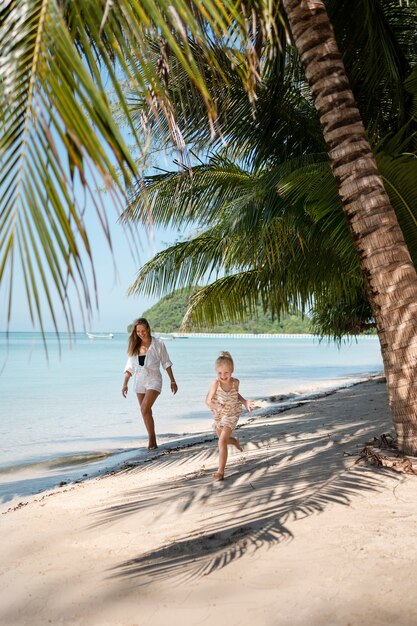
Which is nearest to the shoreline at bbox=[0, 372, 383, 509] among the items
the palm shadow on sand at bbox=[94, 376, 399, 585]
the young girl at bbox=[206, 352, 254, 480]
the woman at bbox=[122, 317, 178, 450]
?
the woman at bbox=[122, 317, 178, 450]

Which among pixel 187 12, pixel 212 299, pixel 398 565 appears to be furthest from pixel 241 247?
pixel 187 12

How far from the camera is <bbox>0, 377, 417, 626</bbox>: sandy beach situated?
8.94ft

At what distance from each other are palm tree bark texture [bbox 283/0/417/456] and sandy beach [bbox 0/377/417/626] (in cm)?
66

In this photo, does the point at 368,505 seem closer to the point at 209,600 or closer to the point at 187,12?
the point at 209,600

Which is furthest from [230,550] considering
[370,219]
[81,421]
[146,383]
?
[81,421]

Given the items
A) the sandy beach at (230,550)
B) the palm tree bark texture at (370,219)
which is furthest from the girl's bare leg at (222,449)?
the palm tree bark texture at (370,219)

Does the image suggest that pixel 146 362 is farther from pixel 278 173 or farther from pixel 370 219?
pixel 370 219

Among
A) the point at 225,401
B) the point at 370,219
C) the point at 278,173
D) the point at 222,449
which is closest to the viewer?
the point at 370,219

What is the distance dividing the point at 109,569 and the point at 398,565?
1481 millimetres

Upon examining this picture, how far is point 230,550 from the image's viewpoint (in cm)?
329

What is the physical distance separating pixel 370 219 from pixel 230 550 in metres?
2.53

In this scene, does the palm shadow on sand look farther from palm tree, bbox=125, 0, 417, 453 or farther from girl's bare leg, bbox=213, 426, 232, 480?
palm tree, bbox=125, 0, 417, 453

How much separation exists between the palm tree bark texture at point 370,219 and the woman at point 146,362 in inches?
139

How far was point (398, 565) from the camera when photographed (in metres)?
2.93
